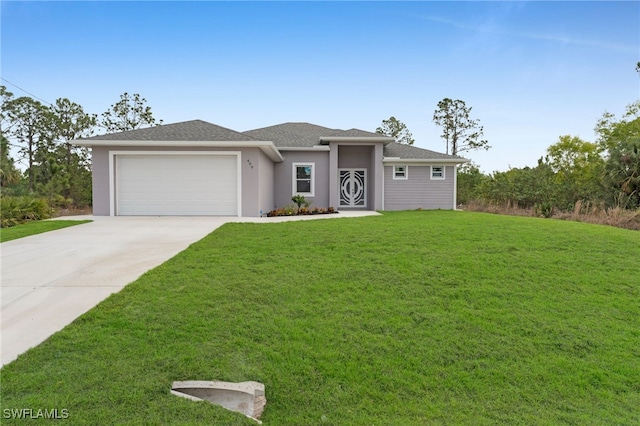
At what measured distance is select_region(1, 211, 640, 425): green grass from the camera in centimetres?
278

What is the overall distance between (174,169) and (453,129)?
24.5 meters

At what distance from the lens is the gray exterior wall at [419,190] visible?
58.6 ft

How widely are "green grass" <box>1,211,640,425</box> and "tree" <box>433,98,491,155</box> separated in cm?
2547

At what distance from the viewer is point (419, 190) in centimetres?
1800

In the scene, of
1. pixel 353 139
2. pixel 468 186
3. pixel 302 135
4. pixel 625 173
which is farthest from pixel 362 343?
pixel 468 186

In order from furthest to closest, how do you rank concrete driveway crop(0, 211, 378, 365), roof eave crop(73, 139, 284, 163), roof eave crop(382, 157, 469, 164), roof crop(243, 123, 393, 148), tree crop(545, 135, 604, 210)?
1. tree crop(545, 135, 604, 210)
2. roof eave crop(382, 157, 469, 164)
3. roof crop(243, 123, 393, 148)
4. roof eave crop(73, 139, 284, 163)
5. concrete driveway crop(0, 211, 378, 365)

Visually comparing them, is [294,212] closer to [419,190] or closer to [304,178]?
[304,178]

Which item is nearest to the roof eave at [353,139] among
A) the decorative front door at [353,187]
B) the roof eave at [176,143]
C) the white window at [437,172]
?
the decorative front door at [353,187]

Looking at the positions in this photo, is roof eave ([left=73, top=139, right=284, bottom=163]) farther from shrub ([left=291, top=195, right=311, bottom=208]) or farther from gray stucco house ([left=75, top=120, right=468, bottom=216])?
shrub ([left=291, top=195, right=311, bottom=208])

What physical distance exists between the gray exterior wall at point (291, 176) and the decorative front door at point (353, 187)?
146 cm

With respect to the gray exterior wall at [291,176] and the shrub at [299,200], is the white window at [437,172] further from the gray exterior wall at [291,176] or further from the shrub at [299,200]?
the shrub at [299,200]

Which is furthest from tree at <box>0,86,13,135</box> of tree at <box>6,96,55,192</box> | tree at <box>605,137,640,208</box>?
tree at <box>605,137,640,208</box>

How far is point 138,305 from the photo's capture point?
4195 millimetres

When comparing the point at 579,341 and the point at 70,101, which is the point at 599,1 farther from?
the point at 70,101
